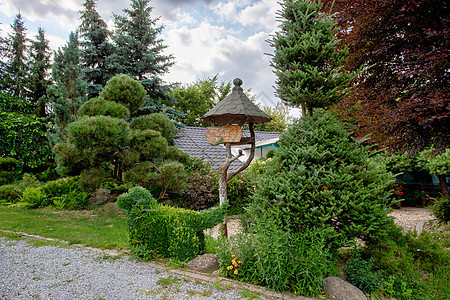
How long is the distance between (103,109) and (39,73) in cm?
1016

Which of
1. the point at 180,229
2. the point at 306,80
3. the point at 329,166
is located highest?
the point at 306,80

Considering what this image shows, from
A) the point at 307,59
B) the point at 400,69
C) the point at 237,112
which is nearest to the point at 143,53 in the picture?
the point at 237,112

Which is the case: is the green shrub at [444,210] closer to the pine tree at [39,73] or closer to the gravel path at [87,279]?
the gravel path at [87,279]

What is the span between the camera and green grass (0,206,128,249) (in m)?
4.20

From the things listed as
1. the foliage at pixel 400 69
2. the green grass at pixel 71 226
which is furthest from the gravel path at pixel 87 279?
the foliage at pixel 400 69

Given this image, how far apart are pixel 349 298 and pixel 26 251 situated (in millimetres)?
4436

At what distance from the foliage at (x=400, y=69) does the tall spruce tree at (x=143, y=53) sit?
8.66 m

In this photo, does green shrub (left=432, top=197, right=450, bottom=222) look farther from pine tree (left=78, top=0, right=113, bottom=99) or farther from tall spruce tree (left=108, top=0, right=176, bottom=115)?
pine tree (left=78, top=0, right=113, bottom=99)

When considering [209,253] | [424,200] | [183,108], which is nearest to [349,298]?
[209,253]

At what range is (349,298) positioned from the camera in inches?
94.3

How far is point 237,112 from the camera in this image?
3936 mm

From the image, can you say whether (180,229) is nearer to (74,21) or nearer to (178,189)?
(178,189)

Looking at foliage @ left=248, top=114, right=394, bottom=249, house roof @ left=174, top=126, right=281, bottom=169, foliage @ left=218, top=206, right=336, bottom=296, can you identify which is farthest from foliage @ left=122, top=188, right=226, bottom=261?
house roof @ left=174, top=126, right=281, bottom=169

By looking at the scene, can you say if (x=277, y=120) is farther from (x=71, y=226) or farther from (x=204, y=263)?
(x=204, y=263)
